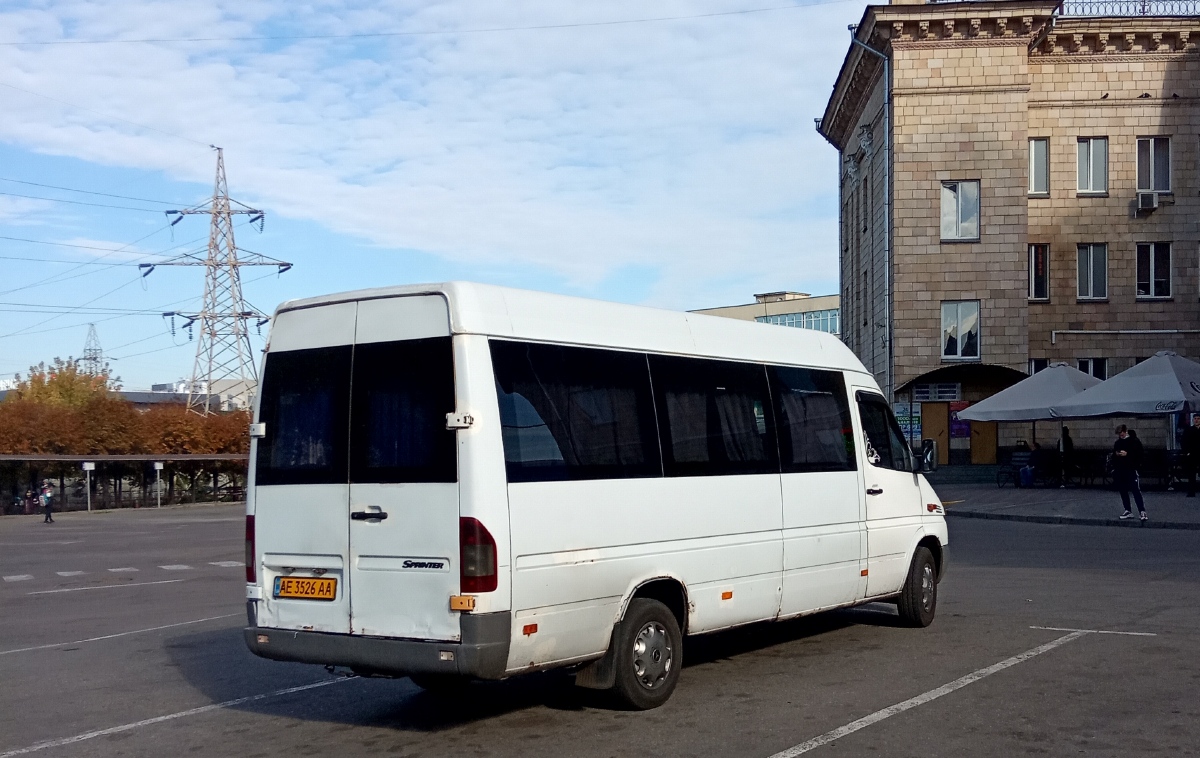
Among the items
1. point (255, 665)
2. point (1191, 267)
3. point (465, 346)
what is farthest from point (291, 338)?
point (1191, 267)

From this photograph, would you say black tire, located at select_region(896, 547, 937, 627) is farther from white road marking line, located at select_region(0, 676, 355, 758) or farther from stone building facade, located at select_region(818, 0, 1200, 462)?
stone building facade, located at select_region(818, 0, 1200, 462)

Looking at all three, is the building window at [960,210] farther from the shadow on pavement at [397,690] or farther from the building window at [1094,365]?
the shadow on pavement at [397,690]

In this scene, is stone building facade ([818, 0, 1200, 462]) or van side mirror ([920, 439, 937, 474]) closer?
van side mirror ([920, 439, 937, 474])

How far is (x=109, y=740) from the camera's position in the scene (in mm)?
7465

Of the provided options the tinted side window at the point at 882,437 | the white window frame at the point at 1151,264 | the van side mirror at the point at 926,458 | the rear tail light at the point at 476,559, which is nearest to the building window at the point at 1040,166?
the white window frame at the point at 1151,264

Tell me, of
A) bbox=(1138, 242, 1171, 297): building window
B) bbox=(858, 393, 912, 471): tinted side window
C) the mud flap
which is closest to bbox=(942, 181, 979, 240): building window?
bbox=(1138, 242, 1171, 297): building window

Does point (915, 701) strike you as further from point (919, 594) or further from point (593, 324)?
point (919, 594)

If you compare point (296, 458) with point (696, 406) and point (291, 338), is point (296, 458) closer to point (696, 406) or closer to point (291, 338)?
point (291, 338)

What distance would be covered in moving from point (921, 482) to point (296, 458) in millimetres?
5968

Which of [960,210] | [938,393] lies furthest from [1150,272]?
[938,393]

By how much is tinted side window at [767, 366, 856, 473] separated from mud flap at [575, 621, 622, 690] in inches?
93.3

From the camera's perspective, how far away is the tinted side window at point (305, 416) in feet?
24.9

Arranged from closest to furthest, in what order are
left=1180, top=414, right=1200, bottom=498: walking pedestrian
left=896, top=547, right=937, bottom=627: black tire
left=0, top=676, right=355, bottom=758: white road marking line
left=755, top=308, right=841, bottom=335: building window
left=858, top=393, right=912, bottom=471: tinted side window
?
left=0, top=676, right=355, bottom=758: white road marking line, left=858, top=393, right=912, bottom=471: tinted side window, left=896, top=547, right=937, bottom=627: black tire, left=1180, top=414, right=1200, bottom=498: walking pedestrian, left=755, top=308, right=841, bottom=335: building window

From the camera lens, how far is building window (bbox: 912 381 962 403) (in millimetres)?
42750
